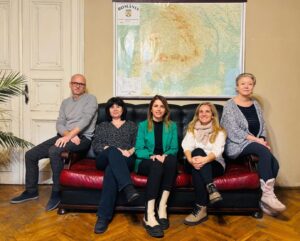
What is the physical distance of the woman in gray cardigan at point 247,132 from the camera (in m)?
2.69

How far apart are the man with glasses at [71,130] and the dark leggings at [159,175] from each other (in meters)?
0.82

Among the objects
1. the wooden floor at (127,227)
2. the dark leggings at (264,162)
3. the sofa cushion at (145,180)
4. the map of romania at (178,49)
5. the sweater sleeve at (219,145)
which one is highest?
the map of romania at (178,49)

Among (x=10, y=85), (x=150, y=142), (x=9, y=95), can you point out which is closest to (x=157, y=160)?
(x=150, y=142)

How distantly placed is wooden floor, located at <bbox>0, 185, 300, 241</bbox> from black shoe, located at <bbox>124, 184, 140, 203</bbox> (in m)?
0.27

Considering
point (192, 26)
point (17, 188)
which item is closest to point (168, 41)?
point (192, 26)

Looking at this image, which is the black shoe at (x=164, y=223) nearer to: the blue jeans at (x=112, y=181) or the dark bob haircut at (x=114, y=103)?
the blue jeans at (x=112, y=181)

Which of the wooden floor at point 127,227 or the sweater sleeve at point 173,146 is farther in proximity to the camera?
the sweater sleeve at point 173,146

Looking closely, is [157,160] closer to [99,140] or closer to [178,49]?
[99,140]

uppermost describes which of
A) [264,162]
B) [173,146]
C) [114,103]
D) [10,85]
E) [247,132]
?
[10,85]

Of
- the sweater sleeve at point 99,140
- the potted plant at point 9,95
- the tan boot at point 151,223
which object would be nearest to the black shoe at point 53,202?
the sweater sleeve at point 99,140

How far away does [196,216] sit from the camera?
2557 millimetres

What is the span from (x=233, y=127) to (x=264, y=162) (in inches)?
16.7

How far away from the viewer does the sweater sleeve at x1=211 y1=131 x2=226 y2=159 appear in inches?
105

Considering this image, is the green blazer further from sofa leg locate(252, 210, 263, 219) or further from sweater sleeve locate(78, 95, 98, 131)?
sofa leg locate(252, 210, 263, 219)
